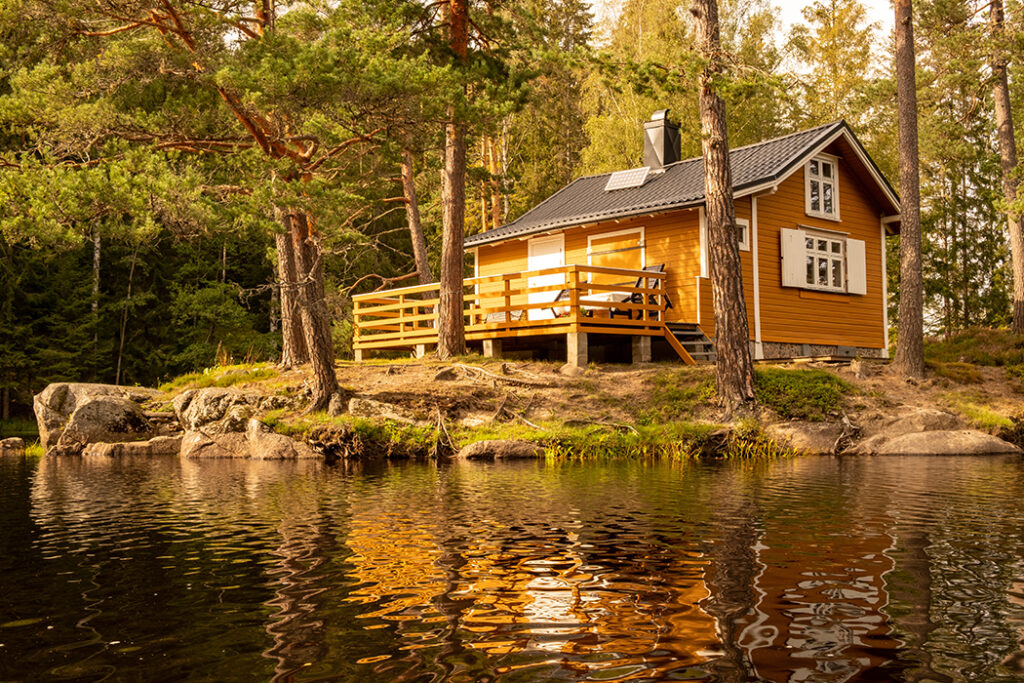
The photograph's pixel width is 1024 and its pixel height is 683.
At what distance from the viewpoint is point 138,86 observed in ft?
48.3

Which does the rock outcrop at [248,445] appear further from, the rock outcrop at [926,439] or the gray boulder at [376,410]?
the rock outcrop at [926,439]

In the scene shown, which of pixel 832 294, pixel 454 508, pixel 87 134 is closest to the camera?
pixel 454 508

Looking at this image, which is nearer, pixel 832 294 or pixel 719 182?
pixel 719 182

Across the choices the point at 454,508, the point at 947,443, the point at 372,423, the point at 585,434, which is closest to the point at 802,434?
the point at 947,443

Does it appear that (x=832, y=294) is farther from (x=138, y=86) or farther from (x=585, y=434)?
(x=138, y=86)

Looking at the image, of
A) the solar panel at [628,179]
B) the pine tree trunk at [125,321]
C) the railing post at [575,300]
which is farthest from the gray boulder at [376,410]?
the pine tree trunk at [125,321]

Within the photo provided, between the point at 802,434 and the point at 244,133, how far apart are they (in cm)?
1123

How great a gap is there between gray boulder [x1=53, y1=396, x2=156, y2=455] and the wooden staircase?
36.5 feet

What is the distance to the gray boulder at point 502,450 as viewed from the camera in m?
13.7

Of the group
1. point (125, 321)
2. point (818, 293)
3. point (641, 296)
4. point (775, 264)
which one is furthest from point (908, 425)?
point (125, 321)

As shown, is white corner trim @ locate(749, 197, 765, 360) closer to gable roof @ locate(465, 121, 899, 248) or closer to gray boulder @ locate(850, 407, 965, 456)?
gable roof @ locate(465, 121, 899, 248)

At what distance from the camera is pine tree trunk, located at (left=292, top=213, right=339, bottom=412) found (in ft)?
51.0

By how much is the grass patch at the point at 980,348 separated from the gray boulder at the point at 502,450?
11.9 metres

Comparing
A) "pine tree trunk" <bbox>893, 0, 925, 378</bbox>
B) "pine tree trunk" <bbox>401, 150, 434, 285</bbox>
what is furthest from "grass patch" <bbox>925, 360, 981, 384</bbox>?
"pine tree trunk" <bbox>401, 150, 434, 285</bbox>
